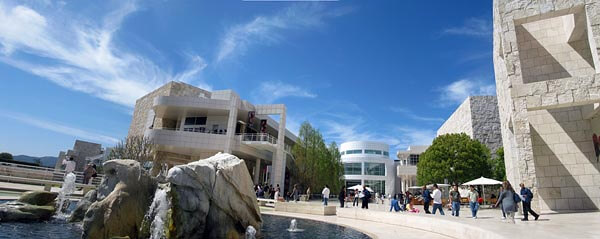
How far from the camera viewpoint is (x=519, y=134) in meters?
13.5

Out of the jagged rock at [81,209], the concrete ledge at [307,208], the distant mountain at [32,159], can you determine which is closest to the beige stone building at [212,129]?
the concrete ledge at [307,208]

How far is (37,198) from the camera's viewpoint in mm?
10516

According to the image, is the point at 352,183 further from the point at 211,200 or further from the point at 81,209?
the point at 211,200

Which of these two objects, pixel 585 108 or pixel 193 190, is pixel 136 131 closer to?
pixel 193 190

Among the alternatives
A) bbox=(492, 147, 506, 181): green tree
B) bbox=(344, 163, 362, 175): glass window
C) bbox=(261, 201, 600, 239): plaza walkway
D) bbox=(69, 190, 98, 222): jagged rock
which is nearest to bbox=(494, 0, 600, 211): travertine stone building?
bbox=(261, 201, 600, 239): plaza walkway

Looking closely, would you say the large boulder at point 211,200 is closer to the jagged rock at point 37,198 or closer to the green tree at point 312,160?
the jagged rock at point 37,198

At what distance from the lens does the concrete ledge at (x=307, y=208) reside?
16359mm

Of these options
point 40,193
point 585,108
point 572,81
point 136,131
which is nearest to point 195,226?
point 40,193

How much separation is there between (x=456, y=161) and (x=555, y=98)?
20.5 meters

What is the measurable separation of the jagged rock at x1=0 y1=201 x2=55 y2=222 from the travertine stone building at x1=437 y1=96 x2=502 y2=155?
1873 inches

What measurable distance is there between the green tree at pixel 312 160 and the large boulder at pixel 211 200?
29.3 metres

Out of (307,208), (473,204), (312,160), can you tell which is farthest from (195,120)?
(473,204)

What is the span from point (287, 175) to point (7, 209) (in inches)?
1343

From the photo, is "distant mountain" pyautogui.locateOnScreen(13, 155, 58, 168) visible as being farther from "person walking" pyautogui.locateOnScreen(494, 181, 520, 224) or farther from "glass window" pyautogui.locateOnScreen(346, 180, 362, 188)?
"person walking" pyautogui.locateOnScreen(494, 181, 520, 224)
